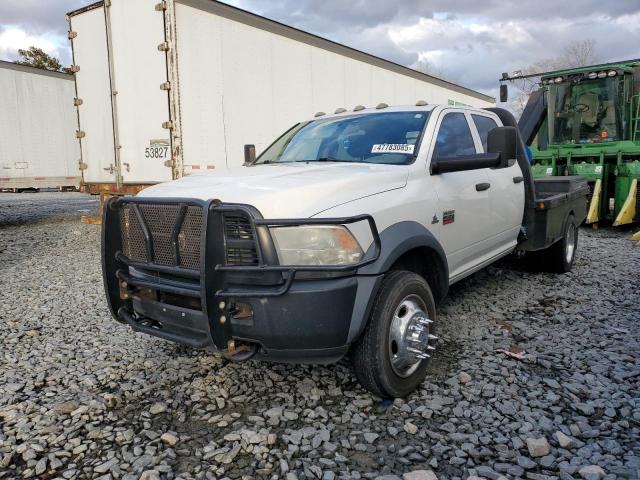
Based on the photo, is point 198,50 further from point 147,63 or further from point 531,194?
point 531,194

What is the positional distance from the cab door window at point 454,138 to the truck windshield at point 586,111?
7.38 m

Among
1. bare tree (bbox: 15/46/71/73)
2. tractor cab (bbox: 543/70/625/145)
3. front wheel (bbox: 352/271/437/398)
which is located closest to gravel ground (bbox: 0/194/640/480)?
front wheel (bbox: 352/271/437/398)

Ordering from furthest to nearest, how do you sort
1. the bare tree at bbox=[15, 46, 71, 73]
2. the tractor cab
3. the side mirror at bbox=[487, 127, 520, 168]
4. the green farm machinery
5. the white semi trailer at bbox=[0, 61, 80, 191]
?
1. the bare tree at bbox=[15, 46, 71, 73]
2. the white semi trailer at bbox=[0, 61, 80, 191]
3. the tractor cab
4. the green farm machinery
5. the side mirror at bbox=[487, 127, 520, 168]

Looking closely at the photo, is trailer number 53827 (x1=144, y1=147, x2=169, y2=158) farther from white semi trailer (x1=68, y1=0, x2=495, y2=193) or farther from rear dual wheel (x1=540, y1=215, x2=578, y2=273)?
rear dual wheel (x1=540, y1=215, x2=578, y2=273)

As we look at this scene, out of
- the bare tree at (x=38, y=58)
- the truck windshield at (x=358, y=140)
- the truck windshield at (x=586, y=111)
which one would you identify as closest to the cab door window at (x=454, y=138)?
the truck windshield at (x=358, y=140)

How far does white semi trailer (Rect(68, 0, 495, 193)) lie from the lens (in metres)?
7.57

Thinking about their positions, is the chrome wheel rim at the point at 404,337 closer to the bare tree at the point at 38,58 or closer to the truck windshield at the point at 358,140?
the truck windshield at the point at 358,140

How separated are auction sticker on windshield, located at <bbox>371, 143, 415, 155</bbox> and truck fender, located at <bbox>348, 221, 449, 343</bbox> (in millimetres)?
659

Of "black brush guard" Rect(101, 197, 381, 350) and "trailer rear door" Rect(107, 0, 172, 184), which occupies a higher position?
"trailer rear door" Rect(107, 0, 172, 184)

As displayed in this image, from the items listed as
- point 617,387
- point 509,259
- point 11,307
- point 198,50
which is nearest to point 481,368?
point 617,387

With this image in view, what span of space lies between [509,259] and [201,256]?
533 centimetres

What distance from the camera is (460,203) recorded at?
3.97 metres

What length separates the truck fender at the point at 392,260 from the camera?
9.02 ft

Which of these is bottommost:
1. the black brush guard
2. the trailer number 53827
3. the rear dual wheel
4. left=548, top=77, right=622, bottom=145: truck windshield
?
the rear dual wheel
